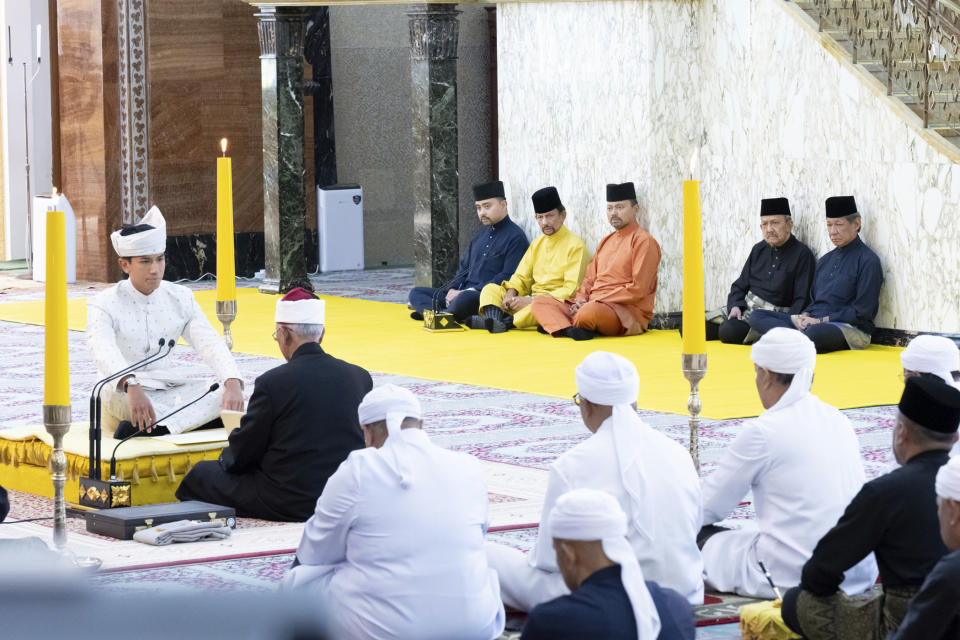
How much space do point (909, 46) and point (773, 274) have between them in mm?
1969

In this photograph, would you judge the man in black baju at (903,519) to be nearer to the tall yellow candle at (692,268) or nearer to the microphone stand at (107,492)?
the tall yellow candle at (692,268)

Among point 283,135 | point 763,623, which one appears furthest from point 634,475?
point 283,135

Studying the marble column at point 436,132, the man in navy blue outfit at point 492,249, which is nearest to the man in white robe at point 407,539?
the man in navy blue outfit at point 492,249

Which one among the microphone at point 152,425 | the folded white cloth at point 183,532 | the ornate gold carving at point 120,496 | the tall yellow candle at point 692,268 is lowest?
the folded white cloth at point 183,532

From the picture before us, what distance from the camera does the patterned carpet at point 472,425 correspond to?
433 centimetres

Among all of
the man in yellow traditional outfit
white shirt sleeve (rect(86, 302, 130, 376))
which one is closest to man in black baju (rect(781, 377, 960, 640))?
white shirt sleeve (rect(86, 302, 130, 376))

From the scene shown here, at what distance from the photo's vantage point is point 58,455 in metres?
3.74

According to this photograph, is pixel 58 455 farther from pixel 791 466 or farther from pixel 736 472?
pixel 791 466

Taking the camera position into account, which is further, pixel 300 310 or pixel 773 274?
pixel 773 274

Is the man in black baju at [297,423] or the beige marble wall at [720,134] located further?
the beige marble wall at [720,134]

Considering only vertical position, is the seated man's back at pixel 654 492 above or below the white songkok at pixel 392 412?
below

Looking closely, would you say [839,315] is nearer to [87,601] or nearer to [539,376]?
[539,376]

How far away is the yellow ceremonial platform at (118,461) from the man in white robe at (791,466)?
86.1 inches

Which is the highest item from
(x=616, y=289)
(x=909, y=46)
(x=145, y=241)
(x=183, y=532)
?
(x=909, y=46)
